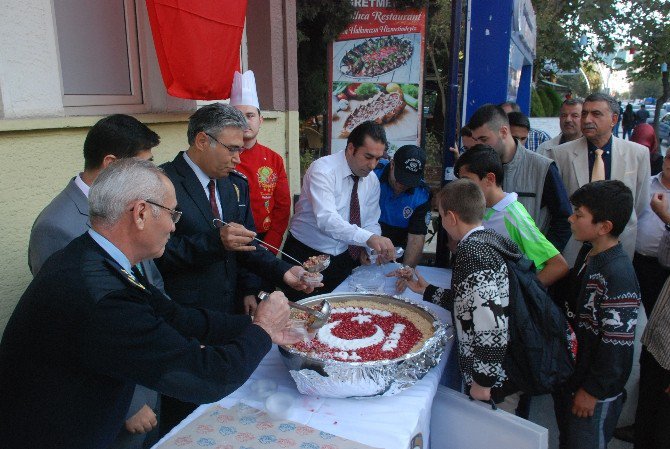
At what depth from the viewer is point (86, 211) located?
1.76 meters

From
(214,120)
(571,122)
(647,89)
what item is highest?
(647,89)

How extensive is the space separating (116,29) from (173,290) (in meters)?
1.96

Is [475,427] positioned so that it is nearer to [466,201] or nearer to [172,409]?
[466,201]

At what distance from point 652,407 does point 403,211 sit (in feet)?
5.71

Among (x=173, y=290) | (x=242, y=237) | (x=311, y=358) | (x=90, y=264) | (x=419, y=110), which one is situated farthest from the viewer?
(x=419, y=110)

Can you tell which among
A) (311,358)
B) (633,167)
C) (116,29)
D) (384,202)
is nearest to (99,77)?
(116,29)

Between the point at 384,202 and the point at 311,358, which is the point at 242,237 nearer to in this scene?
the point at 311,358

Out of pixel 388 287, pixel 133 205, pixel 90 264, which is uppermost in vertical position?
pixel 133 205

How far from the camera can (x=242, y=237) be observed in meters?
2.03

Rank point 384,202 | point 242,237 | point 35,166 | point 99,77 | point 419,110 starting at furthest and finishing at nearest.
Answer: point 419,110, point 384,202, point 99,77, point 35,166, point 242,237

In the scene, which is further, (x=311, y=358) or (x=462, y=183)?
(x=462, y=183)

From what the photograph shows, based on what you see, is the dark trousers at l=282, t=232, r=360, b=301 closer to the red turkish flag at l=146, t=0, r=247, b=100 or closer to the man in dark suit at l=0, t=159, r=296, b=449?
the red turkish flag at l=146, t=0, r=247, b=100

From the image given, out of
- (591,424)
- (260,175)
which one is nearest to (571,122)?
(260,175)

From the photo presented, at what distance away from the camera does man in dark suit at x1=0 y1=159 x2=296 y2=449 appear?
1.13m
